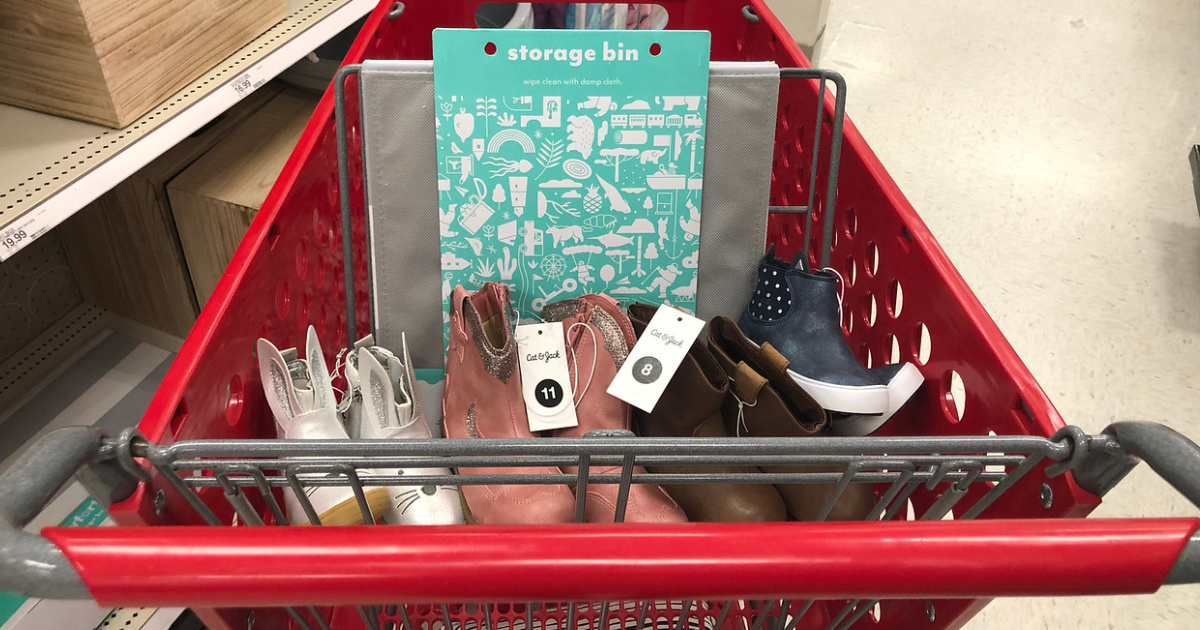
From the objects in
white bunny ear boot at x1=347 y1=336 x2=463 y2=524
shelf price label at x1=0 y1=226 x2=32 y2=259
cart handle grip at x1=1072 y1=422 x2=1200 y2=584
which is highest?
cart handle grip at x1=1072 y1=422 x2=1200 y2=584

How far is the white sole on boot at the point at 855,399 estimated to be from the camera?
83 centimetres

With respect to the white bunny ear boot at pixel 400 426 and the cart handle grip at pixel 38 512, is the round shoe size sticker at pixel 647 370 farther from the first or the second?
the cart handle grip at pixel 38 512

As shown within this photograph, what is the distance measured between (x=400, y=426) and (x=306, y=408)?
10 centimetres

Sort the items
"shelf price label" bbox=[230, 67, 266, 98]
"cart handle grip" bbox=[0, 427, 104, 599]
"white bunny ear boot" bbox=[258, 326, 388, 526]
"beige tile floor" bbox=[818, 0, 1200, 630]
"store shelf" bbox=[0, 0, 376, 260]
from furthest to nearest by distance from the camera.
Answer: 1. "beige tile floor" bbox=[818, 0, 1200, 630]
2. "shelf price label" bbox=[230, 67, 266, 98]
3. "store shelf" bbox=[0, 0, 376, 260]
4. "white bunny ear boot" bbox=[258, 326, 388, 526]
5. "cart handle grip" bbox=[0, 427, 104, 599]

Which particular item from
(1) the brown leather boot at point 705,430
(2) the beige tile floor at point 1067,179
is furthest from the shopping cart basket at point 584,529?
(2) the beige tile floor at point 1067,179

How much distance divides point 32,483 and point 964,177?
2.25 m

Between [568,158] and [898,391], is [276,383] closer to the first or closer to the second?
[568,158]

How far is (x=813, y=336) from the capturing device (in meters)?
0.89

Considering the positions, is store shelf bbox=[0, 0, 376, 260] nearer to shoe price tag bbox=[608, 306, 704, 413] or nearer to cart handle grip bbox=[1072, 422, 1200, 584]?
shoe price tag bbox=[608, 306, 704, 413]

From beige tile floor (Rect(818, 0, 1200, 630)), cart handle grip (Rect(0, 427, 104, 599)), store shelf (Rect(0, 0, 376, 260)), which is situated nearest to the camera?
cart handle grip (Rect(0, 427, 104, 599))

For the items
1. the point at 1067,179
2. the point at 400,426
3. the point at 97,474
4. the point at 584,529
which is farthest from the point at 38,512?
the point at 1067,179

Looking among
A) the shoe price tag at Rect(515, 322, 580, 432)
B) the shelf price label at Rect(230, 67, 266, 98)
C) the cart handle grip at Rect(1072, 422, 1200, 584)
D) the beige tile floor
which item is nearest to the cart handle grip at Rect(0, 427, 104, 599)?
the shoe price tag at Rect(515, 322, 580, 432)

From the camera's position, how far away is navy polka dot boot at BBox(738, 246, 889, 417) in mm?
834

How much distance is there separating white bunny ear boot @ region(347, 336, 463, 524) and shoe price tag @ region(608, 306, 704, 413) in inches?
8.6
